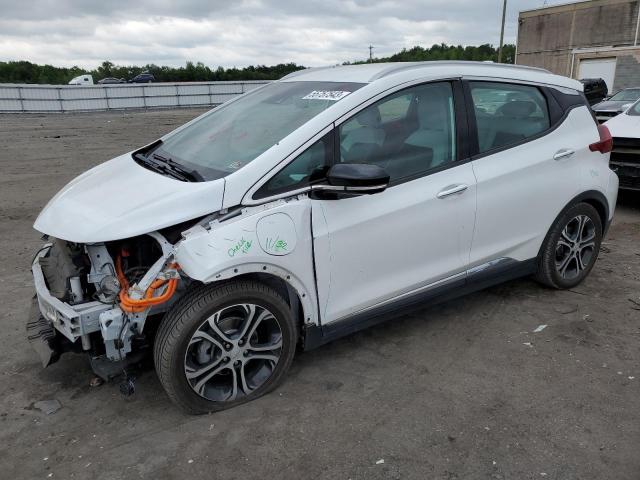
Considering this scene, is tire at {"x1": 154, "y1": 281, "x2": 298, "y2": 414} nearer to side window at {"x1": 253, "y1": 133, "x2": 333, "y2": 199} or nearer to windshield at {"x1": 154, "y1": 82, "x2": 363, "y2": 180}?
side window at {"x1": 253, "y1": 133, "x2": 333, "y2": 199}

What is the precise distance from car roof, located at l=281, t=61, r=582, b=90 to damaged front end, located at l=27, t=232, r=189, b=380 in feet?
5.32

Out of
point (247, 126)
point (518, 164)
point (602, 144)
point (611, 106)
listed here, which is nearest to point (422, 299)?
point (518, 164)

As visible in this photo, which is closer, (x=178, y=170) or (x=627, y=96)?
(x=178, y=170)

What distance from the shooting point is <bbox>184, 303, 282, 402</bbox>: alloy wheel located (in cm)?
288

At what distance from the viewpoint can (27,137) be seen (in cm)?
1700

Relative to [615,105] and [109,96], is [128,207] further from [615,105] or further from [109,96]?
[109,96]

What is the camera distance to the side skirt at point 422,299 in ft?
10.6

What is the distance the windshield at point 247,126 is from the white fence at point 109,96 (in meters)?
23.6

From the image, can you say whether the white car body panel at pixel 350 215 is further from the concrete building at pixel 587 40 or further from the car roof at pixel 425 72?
the concrete building at pixel 587 40

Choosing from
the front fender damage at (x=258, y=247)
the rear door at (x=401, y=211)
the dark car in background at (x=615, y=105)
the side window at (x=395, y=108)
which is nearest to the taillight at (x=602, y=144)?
the rear door at (x=401, y=211)

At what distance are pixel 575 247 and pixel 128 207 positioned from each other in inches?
135

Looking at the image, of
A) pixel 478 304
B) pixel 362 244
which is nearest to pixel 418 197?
pixel 362 244

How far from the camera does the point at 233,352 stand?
2.96 metres

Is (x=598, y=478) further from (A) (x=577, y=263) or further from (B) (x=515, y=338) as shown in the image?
(A) (x=577, y=263)
